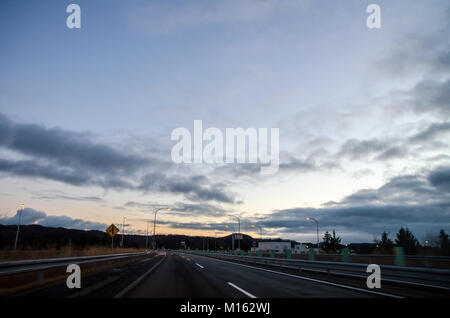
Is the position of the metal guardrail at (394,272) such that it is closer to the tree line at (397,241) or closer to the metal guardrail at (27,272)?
the metal guardrail at (27,272)

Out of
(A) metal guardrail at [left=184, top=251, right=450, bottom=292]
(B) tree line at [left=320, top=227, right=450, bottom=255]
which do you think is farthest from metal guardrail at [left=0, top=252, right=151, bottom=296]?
A: (B) tree line at [left=320, top=227, right=450, bottom=255]

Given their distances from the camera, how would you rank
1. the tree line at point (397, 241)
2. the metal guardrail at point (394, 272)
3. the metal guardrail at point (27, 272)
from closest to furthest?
the metal guardrail at point (27, 272)
the metal guardrail at point (394, 272)
the tree line at point (397, 241)

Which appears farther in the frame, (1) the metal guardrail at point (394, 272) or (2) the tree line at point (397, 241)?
(2) the tree line at point (397, 241)

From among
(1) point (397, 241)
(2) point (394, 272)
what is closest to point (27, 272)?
(2) point (394, 272)

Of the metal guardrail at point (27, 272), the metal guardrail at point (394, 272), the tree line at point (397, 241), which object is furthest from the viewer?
the tree line at point (397, 241)

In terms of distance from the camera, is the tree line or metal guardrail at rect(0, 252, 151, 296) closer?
metal guardrail at rect(0, 252, 151, 296)

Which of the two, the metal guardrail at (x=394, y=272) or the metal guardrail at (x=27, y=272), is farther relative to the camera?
the metal guardrail at (x=394, y=272)

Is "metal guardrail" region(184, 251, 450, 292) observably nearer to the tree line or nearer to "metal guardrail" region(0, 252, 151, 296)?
"metal guardrail" region(0, 252, 151, 296)

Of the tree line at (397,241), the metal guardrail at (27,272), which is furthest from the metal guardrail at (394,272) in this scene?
the tree line at (397,241)

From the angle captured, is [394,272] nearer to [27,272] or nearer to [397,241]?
[27,272]
